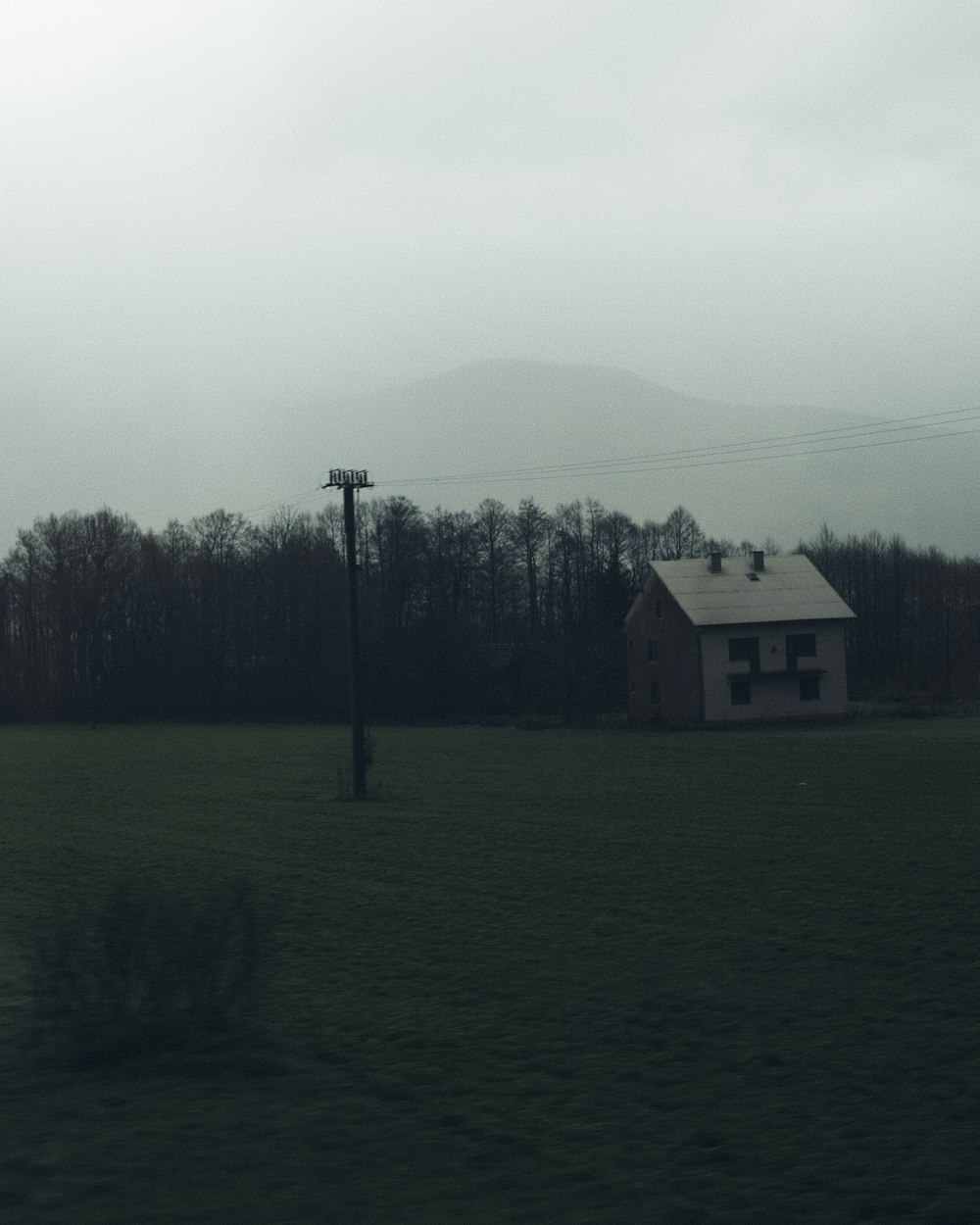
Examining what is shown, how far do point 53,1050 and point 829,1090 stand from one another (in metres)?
4.63

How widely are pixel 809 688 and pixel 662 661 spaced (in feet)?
26.3

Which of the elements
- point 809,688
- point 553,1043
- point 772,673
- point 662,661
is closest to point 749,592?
point 772,673

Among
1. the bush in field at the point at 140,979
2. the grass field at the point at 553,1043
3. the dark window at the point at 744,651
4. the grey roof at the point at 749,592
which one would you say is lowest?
the grass field at the point at 553,1043

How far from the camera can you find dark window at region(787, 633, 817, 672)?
2943 inches

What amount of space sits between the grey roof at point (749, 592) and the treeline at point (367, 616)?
8020 millimetres

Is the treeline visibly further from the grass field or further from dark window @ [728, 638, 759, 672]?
the grass field

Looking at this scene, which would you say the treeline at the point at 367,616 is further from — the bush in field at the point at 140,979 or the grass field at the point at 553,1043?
the bush in field at the point at 140,979

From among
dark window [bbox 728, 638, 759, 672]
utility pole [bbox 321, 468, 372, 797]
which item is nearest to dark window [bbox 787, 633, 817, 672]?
dark window [bbox 728, 638, 759, 672]

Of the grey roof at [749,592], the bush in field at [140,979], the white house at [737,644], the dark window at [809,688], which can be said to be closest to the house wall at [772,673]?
the white house at [737,644]

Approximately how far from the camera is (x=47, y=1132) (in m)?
6.86

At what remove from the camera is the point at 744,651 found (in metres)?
73.6

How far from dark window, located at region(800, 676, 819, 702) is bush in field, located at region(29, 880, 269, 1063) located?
6804 centimetres

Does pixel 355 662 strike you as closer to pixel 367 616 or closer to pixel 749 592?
pixel 749 592

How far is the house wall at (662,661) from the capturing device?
7375cm
